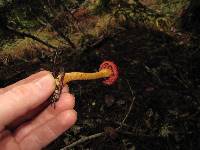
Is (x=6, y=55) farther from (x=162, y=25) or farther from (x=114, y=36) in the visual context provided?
(x=162, y=25)

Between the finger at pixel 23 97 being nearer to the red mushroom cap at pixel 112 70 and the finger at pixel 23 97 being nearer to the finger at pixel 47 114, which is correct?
the finger at pixel 47 114

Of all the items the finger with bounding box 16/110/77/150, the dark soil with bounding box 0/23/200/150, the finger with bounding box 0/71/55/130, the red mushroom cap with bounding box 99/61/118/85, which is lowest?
the dark soil with bounding box 0/23/200/150

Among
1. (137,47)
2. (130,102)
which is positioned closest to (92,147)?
(130,102)

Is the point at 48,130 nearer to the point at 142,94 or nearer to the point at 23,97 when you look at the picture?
the point at 23,97

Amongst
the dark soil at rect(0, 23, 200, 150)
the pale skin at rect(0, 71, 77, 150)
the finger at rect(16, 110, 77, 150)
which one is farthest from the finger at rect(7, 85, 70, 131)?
the dark soil at rect(0, 23, 200, 150)

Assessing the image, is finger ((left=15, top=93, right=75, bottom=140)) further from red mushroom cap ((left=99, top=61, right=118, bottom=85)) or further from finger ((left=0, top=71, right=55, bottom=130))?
red mushroom cap ((left=99, top=61, right=118, bottom=85))

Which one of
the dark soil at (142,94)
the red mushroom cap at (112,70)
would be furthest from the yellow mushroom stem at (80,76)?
the dark soil at (142,94)

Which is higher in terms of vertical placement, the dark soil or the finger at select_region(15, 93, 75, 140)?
the finger at select_region(15, 93, 75, 140)
